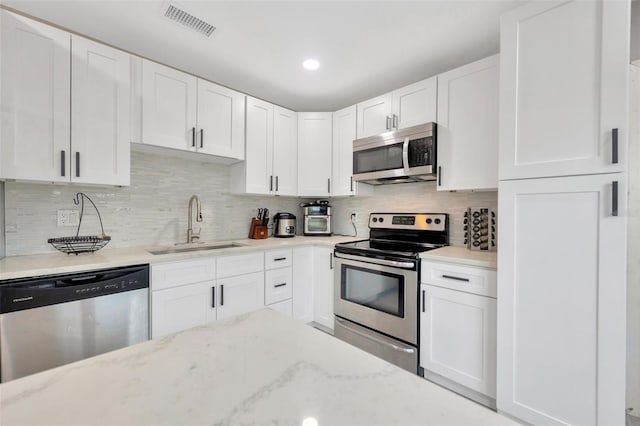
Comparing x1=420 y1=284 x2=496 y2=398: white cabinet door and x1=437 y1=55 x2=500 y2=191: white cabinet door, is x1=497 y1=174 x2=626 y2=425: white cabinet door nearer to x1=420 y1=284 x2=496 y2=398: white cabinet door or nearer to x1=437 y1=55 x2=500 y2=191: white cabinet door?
x1=420 y1=284 x2=496 y2=398: white cabinet door

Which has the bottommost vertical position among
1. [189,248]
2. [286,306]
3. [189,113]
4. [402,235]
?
[286,306]

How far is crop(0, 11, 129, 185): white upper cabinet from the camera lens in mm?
1582

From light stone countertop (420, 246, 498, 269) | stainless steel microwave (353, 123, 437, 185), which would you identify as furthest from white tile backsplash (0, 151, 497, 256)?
light stone countertop (420, 246, 498, 269)

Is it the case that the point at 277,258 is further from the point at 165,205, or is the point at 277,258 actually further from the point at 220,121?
the point at 220,121

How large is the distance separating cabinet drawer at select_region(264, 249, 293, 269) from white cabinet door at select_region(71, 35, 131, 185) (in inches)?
48.4

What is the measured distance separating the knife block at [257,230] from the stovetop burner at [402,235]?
90cm

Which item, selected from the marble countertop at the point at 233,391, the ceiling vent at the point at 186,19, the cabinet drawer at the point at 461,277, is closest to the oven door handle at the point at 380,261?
the cabinet drawer at the point at 461,277

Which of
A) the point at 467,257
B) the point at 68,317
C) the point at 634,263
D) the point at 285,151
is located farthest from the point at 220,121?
the point at 634,263

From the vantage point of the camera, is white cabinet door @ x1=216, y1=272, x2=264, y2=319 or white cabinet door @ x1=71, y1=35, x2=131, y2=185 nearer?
white cabinet door @ x1=71, y1=35, x2=131, y2=185

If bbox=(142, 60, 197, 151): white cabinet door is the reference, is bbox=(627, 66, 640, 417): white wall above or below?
below

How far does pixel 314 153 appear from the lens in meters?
3.10

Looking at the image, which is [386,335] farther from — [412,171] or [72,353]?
[72,353]

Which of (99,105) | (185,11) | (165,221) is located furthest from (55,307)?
(185,11)

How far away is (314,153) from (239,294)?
1.66 m
